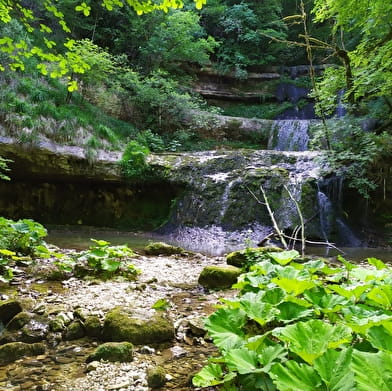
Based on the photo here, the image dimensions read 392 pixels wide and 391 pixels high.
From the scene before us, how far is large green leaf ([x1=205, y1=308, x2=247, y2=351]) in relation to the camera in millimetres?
1354

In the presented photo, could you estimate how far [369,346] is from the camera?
1.13 metres

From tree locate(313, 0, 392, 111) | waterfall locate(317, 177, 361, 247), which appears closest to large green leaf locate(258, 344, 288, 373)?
tree locate(313, 0, 392, 111)

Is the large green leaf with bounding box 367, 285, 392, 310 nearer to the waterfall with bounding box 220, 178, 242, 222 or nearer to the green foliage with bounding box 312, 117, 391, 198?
the green foliage with bounding box 312, 117, 391, 198

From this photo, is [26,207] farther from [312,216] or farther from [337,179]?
[337,179]

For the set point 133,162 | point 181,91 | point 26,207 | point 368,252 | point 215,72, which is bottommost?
point 26,207

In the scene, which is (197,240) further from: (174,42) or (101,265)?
(174,42)

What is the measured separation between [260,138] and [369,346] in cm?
1282

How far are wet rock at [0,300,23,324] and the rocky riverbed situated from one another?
0.05m

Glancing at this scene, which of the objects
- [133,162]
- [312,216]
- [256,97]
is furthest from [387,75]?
[256,97]

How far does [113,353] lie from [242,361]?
1288mm

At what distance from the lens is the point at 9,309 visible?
2693mm

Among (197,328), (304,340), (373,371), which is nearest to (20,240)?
(197,328)

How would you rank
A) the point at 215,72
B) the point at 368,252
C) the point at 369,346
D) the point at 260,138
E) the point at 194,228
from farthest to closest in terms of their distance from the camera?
the point at 215,72
the point at 260,138
the point at 194,228
the point at 368,252
the point at 369,346

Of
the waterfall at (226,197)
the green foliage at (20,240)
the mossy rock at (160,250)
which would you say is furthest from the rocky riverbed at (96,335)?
the waterfall at (226,197)
